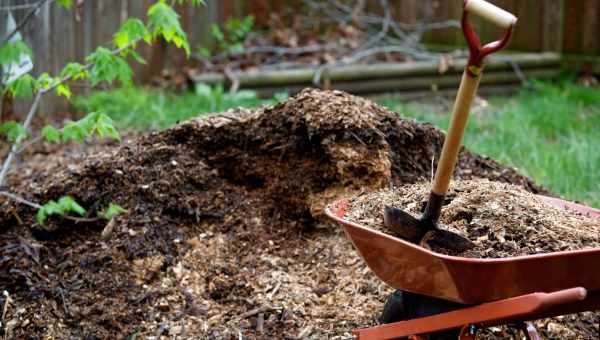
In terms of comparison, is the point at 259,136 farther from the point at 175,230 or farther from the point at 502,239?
the point at 502,239

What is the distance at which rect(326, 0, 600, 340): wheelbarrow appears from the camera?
1.57m

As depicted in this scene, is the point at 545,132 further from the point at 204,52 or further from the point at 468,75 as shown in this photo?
the point at 468,75

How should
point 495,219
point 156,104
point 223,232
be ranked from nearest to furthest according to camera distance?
point 495,219, point 223,232, point 156,104

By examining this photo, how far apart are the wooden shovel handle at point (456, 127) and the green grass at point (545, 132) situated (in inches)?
82.7

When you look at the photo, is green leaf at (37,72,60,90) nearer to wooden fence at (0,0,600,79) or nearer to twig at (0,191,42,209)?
twig at (0,191,42,209)

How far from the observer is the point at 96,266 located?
8.98 ft

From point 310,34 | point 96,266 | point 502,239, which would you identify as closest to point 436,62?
point 310,34

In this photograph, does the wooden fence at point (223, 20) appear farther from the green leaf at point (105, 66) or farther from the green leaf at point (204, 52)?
the green leaf at point (105, 66)

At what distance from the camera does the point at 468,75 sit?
1601 millimetres

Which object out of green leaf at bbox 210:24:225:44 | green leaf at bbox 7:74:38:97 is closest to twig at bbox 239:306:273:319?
green leaf at bbox 7:74:38:97

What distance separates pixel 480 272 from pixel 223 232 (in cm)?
148

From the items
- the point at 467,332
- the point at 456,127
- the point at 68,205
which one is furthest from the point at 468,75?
the point at 68,205

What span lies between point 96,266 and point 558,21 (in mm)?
5531

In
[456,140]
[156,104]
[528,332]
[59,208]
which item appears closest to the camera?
[456,140]
